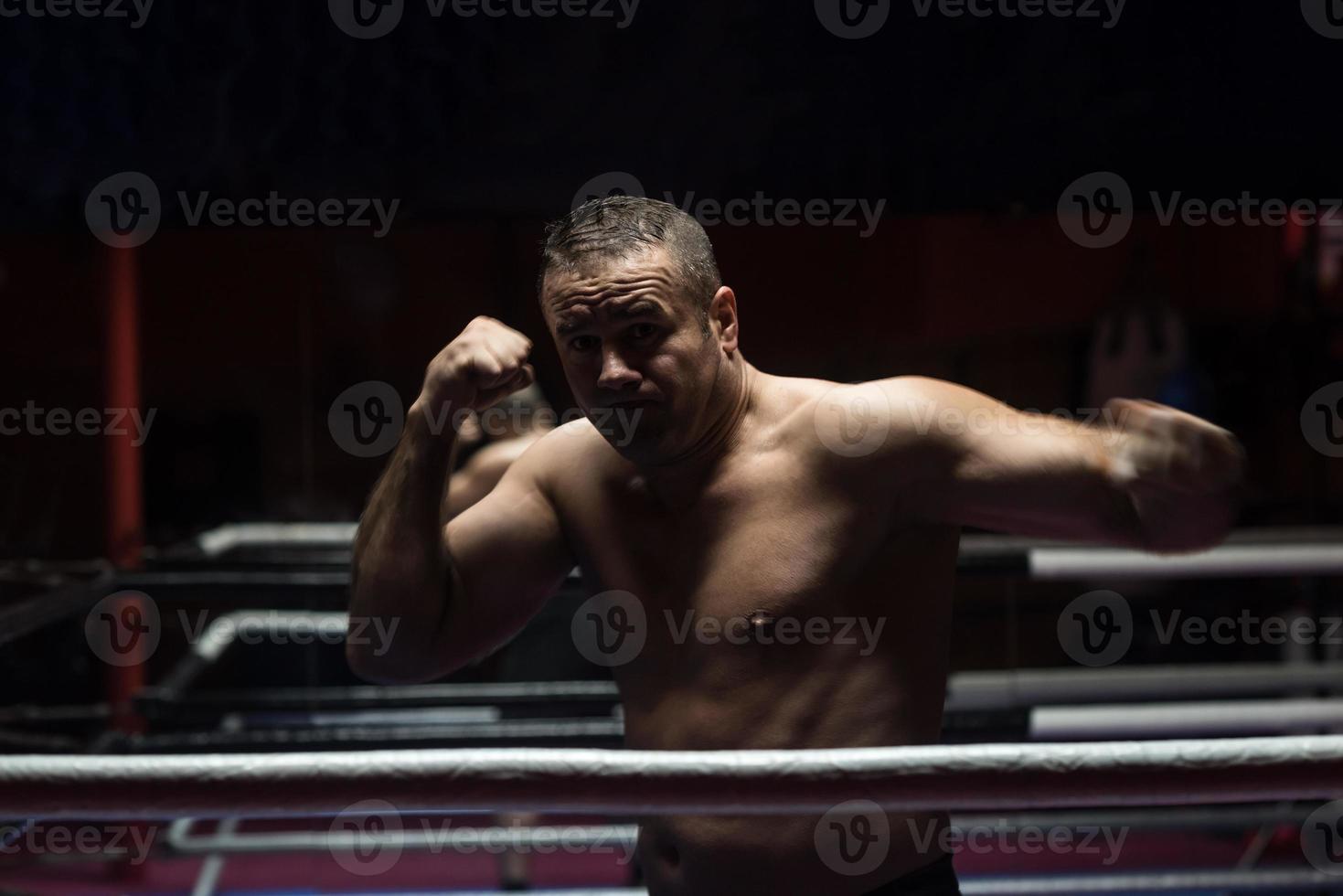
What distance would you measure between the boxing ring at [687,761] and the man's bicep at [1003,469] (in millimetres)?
233

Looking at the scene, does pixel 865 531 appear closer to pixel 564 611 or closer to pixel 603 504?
pixel 603 504

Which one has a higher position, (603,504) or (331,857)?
(603,504)

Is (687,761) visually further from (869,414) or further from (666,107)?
(666,107)

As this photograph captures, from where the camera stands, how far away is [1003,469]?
104cm

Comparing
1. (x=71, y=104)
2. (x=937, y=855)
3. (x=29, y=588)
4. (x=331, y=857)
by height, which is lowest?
(x=331, y=857)

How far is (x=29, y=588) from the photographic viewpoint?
2154 millimetres

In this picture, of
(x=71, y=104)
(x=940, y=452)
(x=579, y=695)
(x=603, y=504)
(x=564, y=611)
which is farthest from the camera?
(x=564, y=611)

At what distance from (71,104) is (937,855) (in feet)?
3.73

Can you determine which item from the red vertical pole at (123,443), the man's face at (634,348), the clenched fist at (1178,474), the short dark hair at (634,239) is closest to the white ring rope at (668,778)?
the clenched fist at (1178,474)

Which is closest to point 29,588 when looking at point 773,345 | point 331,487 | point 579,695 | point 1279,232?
point 331,487

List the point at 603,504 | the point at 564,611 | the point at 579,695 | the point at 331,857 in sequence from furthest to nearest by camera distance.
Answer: the point at 331,857, the point at 564,611, the point at 579,695, the point at 603,504

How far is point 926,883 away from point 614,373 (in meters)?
0.52

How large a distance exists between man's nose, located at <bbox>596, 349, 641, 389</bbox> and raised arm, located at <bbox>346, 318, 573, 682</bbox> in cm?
10

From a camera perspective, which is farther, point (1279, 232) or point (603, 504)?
point (1279, 232)
